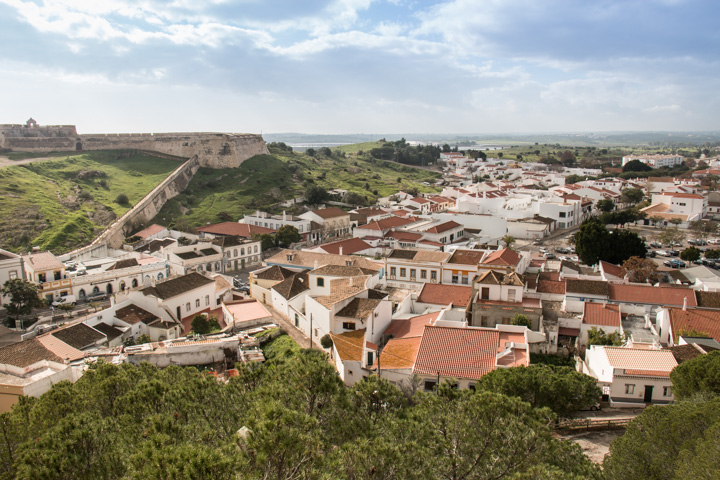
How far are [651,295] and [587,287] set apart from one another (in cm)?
270

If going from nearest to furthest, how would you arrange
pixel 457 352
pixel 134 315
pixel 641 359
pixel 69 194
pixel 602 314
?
pixel 641 359 < pixel 457 352 < pixel 602 314 < pixel 134 315 < pixel 69 194

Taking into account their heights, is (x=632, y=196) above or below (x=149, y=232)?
above

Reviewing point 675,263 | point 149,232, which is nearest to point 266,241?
point 149,232

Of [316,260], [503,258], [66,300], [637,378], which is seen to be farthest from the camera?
[316,260]

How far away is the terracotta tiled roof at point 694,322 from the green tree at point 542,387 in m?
8.13

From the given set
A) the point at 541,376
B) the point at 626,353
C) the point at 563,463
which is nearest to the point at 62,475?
the point at 563,463

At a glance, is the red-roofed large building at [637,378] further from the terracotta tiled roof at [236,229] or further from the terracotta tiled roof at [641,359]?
the terracotta tiled roof at [236,229]

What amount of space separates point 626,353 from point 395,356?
7.49m

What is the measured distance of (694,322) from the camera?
19.9m

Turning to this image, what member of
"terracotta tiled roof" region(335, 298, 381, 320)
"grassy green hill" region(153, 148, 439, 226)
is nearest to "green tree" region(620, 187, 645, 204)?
"grassy green hill" region(153, 148, 439, 226)

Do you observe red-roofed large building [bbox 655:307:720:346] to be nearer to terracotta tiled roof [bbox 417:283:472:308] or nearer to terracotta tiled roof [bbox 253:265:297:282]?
terracotta tiled roof [bbox 417:283:472:308]

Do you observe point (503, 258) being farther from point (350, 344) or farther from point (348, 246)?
point (348, 246)

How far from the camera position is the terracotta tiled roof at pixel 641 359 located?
52.6 ft

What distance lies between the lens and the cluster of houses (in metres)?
17.0
